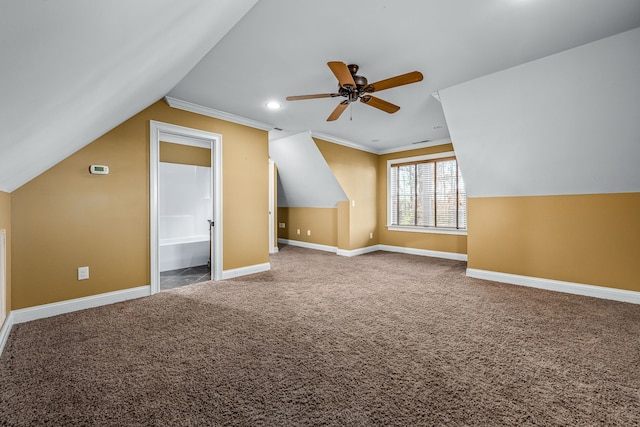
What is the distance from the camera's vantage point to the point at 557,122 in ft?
9.98

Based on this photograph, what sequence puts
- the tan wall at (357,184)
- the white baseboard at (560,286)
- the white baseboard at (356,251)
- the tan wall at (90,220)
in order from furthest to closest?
the white baseboard at (356,251)
the tan wall at (357,184)
the white baseboard at (560,286)
the tan wall at (90,220)

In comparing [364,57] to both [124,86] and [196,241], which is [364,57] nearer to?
[124,86]

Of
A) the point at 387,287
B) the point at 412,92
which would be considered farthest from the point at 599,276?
the point at 412,92

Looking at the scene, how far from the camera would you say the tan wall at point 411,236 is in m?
5.59

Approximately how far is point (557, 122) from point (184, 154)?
5.60 metres

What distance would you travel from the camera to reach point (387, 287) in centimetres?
376

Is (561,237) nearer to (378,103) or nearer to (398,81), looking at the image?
(378,103)

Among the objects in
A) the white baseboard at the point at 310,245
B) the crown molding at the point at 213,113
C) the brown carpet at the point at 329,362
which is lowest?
the brown carpet at the point at 329,362

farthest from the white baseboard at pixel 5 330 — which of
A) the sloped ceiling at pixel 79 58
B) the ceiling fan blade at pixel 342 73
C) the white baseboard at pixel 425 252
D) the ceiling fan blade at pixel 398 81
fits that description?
the white baseboard at pixel 425 252

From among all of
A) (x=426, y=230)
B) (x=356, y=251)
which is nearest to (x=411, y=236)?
(x=426, y=230)

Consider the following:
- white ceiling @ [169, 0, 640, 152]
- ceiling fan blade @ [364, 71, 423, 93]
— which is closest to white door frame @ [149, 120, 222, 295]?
white ceiling @ [169, 0, 640, 152]

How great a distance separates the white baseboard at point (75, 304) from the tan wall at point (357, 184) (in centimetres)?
374

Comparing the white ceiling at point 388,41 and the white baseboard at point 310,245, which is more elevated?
the white ceiling at point 388,41

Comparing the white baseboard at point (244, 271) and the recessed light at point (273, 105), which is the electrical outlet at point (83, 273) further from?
the recessed light at point (273, 105)
